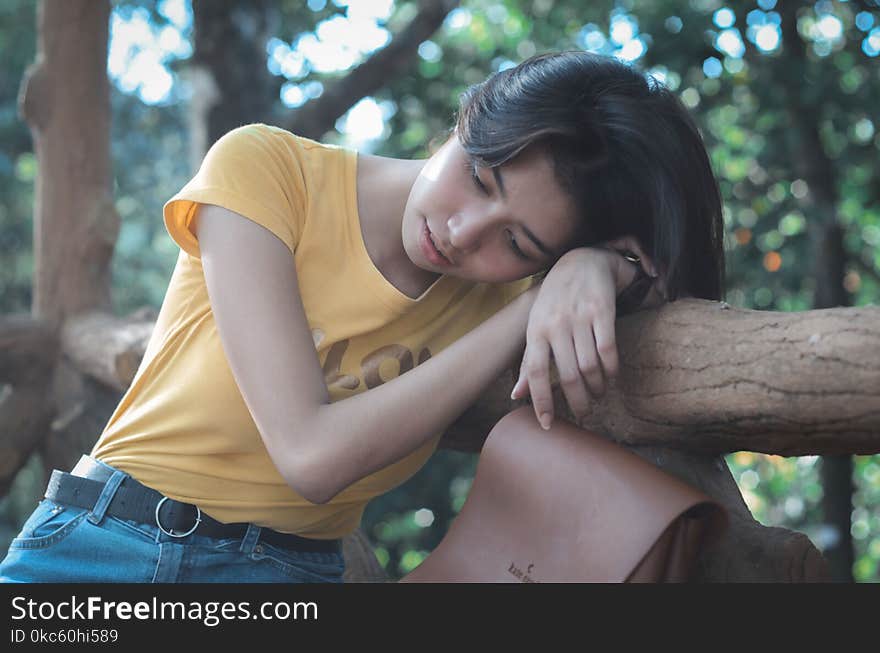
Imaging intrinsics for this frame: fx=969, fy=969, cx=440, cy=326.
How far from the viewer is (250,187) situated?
59.9 inches

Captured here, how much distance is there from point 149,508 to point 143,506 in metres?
0.01

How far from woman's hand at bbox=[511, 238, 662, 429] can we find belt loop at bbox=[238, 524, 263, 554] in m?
0.53

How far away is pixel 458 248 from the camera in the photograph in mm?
1503

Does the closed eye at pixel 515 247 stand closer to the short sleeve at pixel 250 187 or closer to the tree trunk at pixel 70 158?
the short sleeve at pixel 250 187

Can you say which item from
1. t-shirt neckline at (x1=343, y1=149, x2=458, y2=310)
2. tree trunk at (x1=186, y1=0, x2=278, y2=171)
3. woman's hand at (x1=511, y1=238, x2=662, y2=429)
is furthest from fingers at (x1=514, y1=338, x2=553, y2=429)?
tree trunk at (x1=186, y1=0, x2=278, y2=171)

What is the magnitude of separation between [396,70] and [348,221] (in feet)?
8.76

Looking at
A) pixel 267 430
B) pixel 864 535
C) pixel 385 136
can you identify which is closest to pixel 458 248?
pixel 267 430

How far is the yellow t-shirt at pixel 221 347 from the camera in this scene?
1565mm

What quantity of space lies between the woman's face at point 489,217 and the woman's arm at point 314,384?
0.28 ft

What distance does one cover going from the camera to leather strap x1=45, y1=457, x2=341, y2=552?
5.15 feet

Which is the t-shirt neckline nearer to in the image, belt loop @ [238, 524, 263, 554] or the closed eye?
the closed eye

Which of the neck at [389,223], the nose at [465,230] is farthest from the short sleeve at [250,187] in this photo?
the nose at [465,230]

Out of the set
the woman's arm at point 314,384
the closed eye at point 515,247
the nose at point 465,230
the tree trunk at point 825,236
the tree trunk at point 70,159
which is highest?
the nose at point 465,230

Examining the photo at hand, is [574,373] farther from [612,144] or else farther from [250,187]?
[250,187]
